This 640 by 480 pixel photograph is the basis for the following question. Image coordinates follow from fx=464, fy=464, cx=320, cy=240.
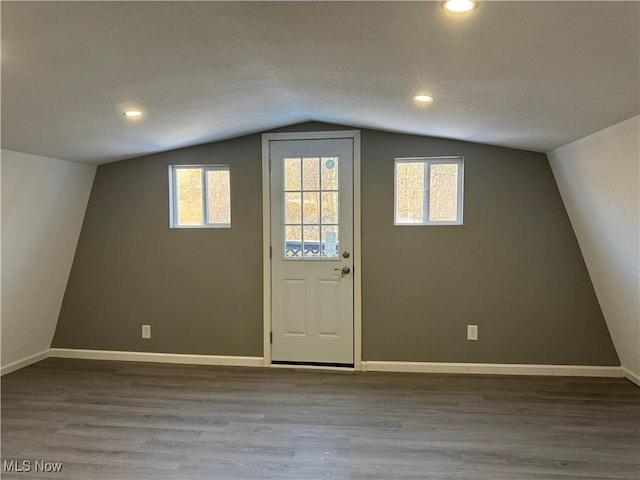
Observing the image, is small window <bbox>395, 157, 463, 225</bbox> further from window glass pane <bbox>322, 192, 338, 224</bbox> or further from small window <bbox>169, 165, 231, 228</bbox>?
small window <bbox>169, 165, 231, 228</bbox>

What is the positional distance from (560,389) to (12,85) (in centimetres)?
406

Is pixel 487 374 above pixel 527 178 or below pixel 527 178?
below

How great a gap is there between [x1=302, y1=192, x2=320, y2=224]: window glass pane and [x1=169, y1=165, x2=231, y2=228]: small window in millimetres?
713

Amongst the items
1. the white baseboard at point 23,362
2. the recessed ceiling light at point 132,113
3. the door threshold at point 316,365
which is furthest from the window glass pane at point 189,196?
the white baseboard at point 23,362

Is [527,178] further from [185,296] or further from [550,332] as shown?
[185,296]

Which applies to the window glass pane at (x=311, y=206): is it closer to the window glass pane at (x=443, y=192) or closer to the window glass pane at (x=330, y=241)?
the window glass pane at (x=330, y=241)

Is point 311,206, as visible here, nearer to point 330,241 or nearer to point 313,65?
point 330,241

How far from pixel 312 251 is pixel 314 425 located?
1591 millimetres

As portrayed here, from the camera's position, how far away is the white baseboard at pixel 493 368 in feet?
12.7

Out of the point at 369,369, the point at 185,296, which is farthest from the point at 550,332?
the point at 185,296

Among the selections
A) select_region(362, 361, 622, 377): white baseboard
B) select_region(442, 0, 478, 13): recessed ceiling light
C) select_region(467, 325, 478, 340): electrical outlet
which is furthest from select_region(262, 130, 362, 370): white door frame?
select_region(442, 0, 478, 13): recessed ceiling light

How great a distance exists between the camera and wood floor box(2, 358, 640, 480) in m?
2.50

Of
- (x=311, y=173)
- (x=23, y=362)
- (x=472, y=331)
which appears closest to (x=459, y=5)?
(x=311, y=173)

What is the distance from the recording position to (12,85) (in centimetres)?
220
